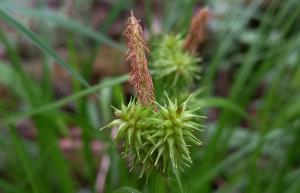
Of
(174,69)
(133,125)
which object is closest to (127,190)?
(133,125)

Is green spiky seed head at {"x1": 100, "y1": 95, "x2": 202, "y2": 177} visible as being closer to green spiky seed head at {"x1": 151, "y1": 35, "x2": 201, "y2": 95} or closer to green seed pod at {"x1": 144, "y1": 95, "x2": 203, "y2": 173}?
green seed pod at {"x1": 144, "y1": 95, "x2": 203, "y2": 173}

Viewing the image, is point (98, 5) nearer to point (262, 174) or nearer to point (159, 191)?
point (262, 174)

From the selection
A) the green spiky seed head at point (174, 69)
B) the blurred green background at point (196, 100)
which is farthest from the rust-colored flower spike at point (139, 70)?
the green spiky seed head at point (174, 69)

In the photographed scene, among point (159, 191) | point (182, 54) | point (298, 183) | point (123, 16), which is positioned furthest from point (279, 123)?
point (123, 16)

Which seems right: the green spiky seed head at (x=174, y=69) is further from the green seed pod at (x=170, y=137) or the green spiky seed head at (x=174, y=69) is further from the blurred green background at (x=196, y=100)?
the green seed pod at (x=170, y=137)

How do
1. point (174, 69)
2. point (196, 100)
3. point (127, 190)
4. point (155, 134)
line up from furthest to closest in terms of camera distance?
point (196, 100) → point (174, 69) → point (127, 190) → point (155, 134)

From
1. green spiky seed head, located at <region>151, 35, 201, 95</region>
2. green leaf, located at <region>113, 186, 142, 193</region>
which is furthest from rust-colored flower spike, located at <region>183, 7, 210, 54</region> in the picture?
green leaf, located at <region>113, 186, 142, 193</region>

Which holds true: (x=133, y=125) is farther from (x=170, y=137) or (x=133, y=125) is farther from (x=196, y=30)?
(x=196, y=30)
